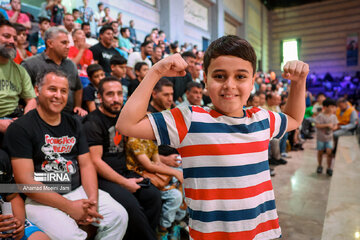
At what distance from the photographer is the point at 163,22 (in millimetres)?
10008

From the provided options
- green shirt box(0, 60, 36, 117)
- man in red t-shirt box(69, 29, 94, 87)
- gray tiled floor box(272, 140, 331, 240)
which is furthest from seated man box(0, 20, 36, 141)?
gray tiled floor box(272, 140, 331, 240)

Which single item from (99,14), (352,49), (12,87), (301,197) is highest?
(352,49)

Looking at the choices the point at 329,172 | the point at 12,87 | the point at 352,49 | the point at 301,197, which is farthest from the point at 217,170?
the point at 352,49

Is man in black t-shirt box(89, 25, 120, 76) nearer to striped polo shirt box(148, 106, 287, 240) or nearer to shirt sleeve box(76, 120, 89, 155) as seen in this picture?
shirt sleeve box(76, 120, 89, 155)

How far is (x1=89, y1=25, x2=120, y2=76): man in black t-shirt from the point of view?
426cm

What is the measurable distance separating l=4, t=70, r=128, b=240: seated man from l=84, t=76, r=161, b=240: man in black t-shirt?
0.11 m

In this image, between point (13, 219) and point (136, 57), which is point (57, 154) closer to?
point (13, 219)

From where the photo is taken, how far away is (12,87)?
7.57 ft

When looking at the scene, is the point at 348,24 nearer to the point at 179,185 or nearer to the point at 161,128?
the point at 179,185

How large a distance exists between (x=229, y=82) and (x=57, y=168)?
1515 millimetres

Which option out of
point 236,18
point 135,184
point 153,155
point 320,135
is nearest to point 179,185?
point 153,155

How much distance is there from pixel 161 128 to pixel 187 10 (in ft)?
38.9

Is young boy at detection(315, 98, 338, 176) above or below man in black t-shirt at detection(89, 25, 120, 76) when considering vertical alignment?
below

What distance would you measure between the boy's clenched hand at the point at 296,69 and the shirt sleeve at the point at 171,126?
458 millimetres
